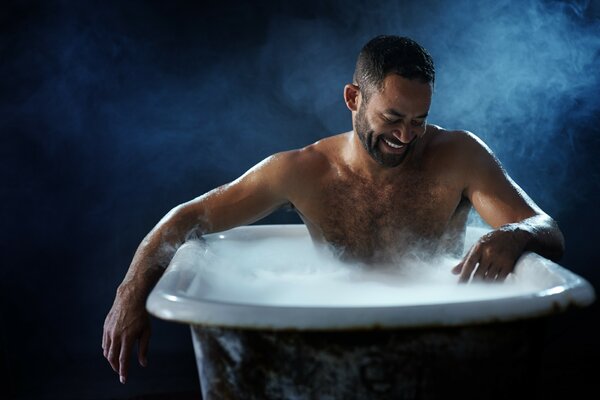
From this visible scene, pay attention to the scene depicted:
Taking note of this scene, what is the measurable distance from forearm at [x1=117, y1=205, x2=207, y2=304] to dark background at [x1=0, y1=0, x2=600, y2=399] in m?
1.03

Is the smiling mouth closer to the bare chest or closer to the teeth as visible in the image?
the teeth

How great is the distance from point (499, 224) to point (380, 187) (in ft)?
1.19

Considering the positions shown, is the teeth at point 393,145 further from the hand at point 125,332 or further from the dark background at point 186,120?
the dark background at point 186,120

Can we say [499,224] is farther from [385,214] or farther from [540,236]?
[385,214]

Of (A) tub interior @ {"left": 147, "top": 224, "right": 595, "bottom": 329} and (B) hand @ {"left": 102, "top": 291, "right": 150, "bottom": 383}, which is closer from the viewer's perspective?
(A) tub interior @ {"left": 147, "top": 224, "right": 595, "bottom": 329}

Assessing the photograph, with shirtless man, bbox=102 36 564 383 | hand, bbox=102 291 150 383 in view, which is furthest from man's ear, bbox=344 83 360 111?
hand, bbox=102 291 150 383

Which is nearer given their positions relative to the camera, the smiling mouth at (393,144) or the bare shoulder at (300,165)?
the smiling mouth at (393,144)

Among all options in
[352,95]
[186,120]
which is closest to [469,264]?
[352,95]

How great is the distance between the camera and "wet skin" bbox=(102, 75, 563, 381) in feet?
6.81

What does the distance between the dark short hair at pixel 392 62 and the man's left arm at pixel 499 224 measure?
11.5 inches

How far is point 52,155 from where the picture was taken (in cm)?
305

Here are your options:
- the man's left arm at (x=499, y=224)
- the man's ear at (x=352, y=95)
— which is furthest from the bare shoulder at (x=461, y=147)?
the man's ear at (x=352, y=95)

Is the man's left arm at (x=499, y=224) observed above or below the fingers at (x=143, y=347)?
above

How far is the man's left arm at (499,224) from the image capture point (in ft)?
5.76
